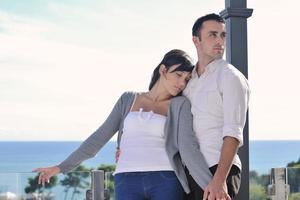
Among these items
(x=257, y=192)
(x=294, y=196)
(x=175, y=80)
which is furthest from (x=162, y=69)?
(x=294, y=196)

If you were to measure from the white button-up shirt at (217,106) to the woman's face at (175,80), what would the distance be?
0.08 metres

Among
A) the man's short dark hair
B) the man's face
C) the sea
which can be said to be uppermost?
the man's short dark hair

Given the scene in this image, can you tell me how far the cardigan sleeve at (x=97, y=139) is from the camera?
3.26m

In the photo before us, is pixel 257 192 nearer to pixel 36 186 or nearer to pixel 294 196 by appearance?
pixel 294 196

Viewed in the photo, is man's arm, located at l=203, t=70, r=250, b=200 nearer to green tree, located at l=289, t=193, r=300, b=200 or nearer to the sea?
green tree, located at l=289, t=193, r=300, b=200

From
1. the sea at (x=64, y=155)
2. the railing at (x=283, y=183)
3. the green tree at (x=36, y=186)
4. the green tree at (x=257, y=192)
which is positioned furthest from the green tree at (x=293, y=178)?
the sea at (x=64, y=155)

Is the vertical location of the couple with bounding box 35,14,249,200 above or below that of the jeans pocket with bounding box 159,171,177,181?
above

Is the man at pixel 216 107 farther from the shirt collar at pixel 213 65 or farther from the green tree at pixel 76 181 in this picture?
the green tree at pixel 76 181

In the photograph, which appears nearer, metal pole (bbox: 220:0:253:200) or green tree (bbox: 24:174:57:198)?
metal pole (bbox: 220:0:253:200)

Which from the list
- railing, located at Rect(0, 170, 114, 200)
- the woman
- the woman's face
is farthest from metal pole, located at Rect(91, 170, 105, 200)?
the woman's face

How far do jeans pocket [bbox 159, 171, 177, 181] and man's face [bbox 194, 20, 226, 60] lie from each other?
0.51m

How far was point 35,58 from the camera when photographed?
119 feet

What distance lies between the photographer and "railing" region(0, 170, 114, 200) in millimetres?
4144

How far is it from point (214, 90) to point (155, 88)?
0.39m
